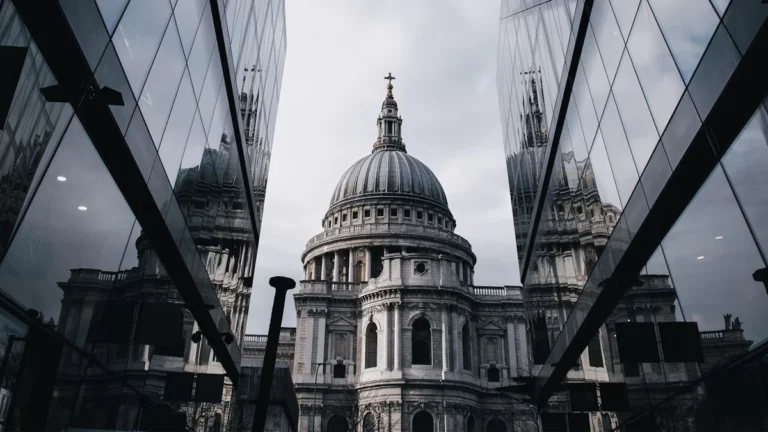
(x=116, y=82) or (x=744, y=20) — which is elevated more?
(x=116, y=82)

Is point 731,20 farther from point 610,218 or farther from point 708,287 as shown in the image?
→ point 610,218

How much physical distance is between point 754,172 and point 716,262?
2255mm

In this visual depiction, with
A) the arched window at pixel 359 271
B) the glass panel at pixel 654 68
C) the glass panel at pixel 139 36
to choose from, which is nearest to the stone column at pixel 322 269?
the arched window at pixel 359 271

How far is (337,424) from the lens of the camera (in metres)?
57.8

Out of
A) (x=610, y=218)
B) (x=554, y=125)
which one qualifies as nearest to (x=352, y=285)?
(x=554, y=125)

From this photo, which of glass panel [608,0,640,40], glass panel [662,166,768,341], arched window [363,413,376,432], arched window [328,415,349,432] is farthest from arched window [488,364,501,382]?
glass panel [608,0,640,40]

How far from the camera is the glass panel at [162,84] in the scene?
1198 cm

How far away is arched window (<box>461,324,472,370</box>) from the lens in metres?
59.8

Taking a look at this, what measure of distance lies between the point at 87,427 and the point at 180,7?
8866 millimetres

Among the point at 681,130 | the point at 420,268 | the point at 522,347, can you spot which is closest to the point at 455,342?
the point at 420,268

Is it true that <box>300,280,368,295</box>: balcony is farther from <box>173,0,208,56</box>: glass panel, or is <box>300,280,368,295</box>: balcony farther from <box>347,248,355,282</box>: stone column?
<box>173,0,208,56</box>: glass panel

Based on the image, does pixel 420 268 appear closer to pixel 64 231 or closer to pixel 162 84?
pixel 162 84

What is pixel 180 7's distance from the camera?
1334 centimetres

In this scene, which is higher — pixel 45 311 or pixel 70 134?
pixel 70 134
